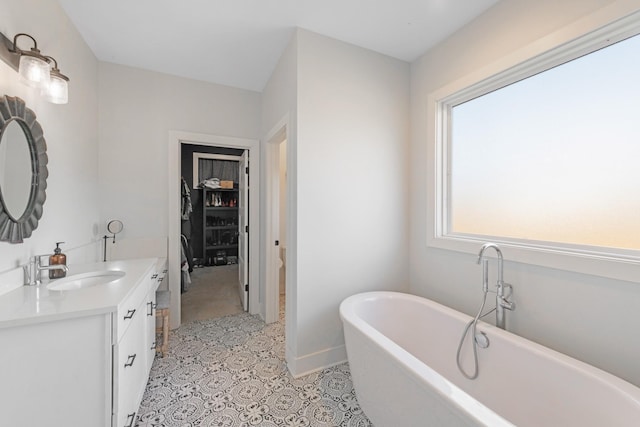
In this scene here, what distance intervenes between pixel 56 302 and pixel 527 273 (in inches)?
97.4

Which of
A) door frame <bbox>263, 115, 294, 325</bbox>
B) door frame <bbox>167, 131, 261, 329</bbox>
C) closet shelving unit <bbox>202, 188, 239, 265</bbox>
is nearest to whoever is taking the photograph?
door frame <bbox>167, 131, 261, 329</bbox>

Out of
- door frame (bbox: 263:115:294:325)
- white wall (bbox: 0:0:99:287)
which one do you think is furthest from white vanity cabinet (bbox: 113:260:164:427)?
door frame (bbox: 263:115:294:325)

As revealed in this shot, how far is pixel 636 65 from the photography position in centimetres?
124

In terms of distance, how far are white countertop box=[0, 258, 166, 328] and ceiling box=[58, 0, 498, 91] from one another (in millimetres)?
1856

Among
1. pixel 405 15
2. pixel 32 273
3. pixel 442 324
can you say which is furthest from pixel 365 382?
pixel 405 15

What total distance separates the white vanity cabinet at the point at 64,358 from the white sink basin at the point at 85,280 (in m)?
0.20

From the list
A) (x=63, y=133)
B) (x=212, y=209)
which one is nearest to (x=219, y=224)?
(x=212, y=209)

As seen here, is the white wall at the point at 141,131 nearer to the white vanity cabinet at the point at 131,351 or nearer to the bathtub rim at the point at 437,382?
the white vanity cabinet at the point at 131,351

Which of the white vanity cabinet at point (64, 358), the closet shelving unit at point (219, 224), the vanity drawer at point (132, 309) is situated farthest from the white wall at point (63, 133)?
the closet shelving unit at point (219, 224)

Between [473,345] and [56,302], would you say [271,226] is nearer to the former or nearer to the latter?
[56,302]

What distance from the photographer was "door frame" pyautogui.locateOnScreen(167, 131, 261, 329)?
2.63 meters

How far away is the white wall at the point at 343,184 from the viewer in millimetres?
1954

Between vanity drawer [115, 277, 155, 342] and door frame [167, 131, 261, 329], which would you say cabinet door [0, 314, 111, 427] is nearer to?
vanity drawer [115, 277, 155, 342]

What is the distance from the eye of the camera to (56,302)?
1.11 metres
